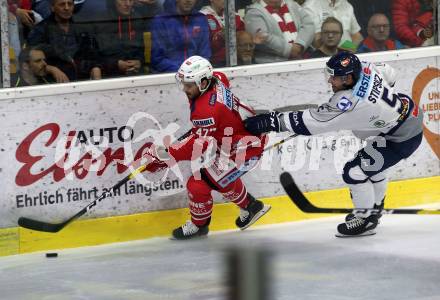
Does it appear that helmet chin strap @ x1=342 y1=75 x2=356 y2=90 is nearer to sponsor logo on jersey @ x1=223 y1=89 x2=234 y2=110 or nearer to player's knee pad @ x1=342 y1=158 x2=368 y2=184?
player's knee pad @ x1=342 y1=158 x2=368 y2=184

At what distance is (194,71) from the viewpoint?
15.1 ft

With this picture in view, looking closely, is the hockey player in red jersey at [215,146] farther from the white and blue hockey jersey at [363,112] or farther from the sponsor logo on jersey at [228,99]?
the white and blue hockey jersey at [363,112]

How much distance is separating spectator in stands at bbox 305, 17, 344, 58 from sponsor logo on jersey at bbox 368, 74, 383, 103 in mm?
846

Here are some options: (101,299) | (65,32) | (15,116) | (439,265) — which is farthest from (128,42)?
(439,265)

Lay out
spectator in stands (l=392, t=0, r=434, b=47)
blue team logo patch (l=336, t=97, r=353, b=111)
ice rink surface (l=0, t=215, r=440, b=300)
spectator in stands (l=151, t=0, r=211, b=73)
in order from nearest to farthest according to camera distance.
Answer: ice rink surface (l=0, t=215, r=440, b=300), blue team logo patch (l=336, t=97, r=353, b=111), spectator in stands (l=151, t=0, r=211, b=73), spectator in stands (l=392, t=0, r=434, b=47)

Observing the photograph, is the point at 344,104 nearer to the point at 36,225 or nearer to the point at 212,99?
the point at 212,99

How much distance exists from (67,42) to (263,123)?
119cm

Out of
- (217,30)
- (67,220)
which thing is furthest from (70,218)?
(217,30)

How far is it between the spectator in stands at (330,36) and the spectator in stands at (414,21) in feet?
1.44

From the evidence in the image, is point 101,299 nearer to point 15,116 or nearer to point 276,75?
point 15,116

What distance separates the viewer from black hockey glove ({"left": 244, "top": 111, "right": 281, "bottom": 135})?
465 cm

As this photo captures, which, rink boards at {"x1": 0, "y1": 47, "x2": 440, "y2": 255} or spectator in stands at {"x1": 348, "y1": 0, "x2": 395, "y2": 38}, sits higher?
spectator in stands at {"x1": 348, "y1": 0, "x2": 395, "y2": 38}

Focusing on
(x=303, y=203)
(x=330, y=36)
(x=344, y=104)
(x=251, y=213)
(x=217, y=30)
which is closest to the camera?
(x=344, y=104)

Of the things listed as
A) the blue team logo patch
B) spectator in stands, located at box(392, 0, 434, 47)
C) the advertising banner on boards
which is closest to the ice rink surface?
the advertising banner on boards
